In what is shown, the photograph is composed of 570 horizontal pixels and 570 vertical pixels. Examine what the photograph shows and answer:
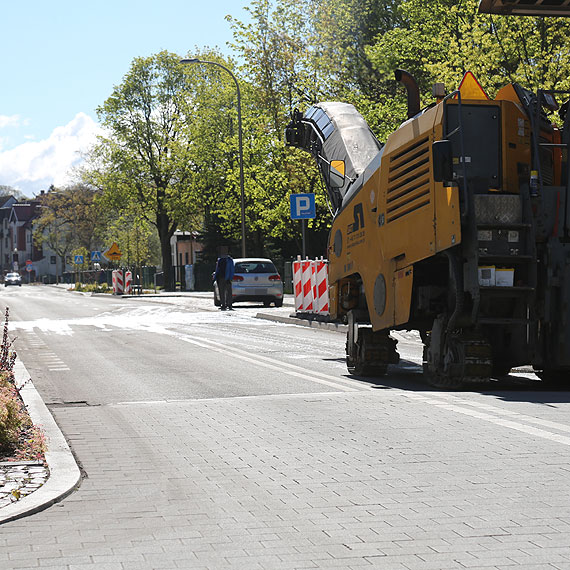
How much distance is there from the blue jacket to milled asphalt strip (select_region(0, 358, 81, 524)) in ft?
76.8

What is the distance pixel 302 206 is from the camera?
28.8 m

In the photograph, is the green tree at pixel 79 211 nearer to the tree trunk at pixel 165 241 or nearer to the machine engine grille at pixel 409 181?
the tree trunk at pixel 165 241

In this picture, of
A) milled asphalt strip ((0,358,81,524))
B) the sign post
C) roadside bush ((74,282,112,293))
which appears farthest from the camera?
roadside bush ((74,282,112,293))

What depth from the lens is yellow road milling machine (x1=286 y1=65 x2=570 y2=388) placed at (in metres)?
11.3

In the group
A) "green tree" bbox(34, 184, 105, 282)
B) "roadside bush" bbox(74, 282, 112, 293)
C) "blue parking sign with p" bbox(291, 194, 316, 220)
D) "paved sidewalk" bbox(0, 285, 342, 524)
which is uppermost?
"green tree" bbox(34, 184, 105, 282)

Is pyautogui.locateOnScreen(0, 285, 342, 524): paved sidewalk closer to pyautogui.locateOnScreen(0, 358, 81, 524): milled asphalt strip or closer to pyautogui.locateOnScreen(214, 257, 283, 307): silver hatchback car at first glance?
pyautogui.locateOnScreen(0, 358, 81, 524): milled asphalt strip

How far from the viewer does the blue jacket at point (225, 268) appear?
3412 centimetres

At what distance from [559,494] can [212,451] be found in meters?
2.90

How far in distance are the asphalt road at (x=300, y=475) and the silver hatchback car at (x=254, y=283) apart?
21.4 meters

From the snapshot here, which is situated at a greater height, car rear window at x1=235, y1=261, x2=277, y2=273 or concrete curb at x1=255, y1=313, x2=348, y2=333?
→ car rear window at x1=235, y1=261, x2=277, y2=273

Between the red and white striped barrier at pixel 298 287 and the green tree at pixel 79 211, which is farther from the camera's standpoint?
the green tree at pixel 79 211

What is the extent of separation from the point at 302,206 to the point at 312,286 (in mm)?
2571

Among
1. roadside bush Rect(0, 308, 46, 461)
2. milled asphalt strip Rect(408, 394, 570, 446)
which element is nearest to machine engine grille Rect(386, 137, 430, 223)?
milled asphalt strip Rect(408, 394, 570, 446)

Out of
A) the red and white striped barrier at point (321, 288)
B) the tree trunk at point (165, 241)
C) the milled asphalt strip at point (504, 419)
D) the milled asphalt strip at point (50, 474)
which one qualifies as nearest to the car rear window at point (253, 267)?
the red and white striped barrier at point (321, 288)
